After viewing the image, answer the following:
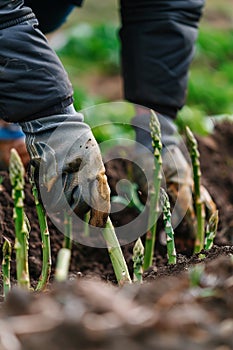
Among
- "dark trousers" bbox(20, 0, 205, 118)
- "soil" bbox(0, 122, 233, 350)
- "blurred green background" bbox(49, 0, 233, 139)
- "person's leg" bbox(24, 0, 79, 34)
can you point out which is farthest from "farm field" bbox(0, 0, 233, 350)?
"blurred green background" bbox(49, 0, 233, 139)

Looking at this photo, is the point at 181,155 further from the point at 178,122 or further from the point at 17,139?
the point at 178,122

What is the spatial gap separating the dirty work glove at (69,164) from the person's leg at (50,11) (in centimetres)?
104

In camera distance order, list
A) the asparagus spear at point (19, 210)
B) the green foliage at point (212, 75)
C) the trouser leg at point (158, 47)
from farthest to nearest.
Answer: the green foliage at point (212, 75)
the trouser leg at point (158, 47)
the asparagus spear at point (19, 210)

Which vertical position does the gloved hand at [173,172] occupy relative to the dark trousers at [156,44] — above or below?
below

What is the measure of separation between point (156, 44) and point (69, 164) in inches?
44.8

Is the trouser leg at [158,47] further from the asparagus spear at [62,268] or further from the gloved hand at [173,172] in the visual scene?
the asparagus spear at [62,268]

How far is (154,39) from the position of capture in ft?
10.2

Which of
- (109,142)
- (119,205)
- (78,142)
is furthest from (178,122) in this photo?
(78,142)

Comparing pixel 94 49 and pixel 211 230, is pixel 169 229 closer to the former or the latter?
pixel 211 230

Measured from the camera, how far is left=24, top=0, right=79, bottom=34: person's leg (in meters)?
3.12

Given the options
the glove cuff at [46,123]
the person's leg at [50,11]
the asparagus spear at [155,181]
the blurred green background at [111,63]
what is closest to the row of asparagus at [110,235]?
the asparagus spear at [155,181]

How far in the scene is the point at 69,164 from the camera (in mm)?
2152

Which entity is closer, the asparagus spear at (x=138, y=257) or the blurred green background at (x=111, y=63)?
the asparagus spear at (x=138, y=257)

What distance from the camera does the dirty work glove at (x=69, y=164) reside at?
2.15 m
